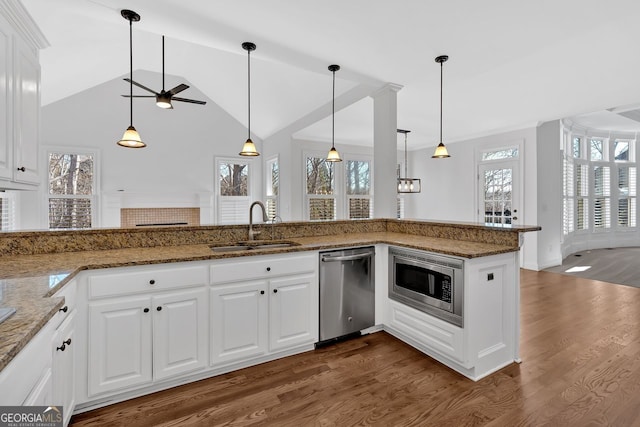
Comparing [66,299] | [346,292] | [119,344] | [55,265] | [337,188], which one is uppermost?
[337,188]

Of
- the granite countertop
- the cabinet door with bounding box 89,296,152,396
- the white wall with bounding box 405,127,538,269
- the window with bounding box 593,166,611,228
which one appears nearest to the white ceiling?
the white wall with bounding box 405,127,538,269

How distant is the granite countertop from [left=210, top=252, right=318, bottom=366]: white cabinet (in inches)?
4.3

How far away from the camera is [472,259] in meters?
2.15

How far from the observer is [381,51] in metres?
3.11

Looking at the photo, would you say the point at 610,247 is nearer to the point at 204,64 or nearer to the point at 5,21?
the point at 204,64

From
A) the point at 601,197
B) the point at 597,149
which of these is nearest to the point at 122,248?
the point at 601,197

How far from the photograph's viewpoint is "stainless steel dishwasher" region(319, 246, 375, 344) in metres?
2.62

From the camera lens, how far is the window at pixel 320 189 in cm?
679

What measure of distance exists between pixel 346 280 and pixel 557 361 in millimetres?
1697

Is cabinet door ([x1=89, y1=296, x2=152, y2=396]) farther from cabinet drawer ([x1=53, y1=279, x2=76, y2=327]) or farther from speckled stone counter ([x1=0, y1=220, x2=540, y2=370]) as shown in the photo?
speckled stone counter ([x1=0, y1=220, x2=540, y2=370])

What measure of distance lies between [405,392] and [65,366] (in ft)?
6.41

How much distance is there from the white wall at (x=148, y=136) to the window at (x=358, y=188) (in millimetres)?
2598

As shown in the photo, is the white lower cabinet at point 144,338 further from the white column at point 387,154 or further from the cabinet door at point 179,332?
the white column at point 387,154

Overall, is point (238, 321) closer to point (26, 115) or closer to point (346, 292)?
point (346, 292)
